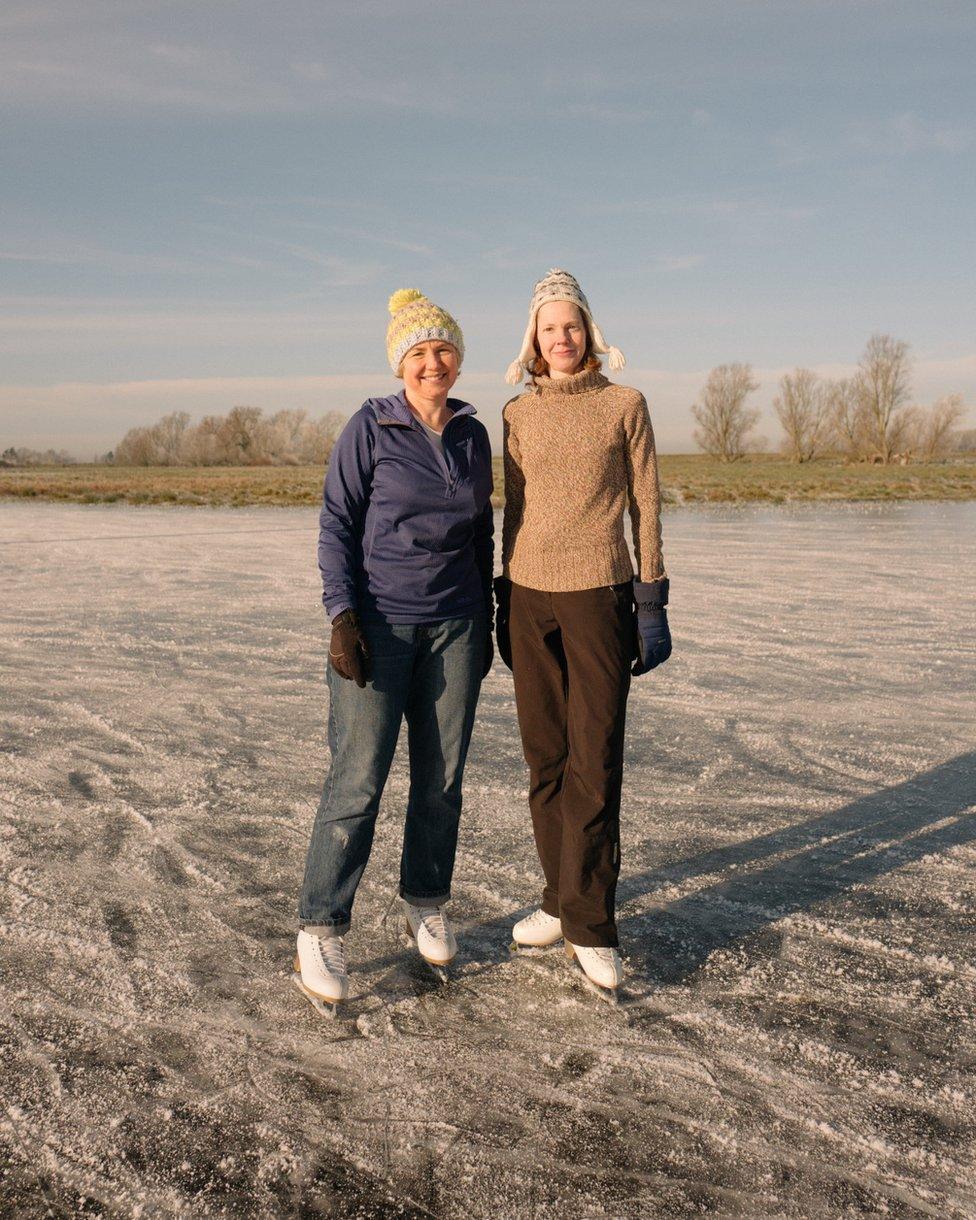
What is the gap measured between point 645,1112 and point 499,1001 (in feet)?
2.00

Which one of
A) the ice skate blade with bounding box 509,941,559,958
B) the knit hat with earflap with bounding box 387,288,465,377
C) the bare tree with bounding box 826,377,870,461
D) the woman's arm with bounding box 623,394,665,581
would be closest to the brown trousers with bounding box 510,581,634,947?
the woman's arm with bounding box 623,394,665,581

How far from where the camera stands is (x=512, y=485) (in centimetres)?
296

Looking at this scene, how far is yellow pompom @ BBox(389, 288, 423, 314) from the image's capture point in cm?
285

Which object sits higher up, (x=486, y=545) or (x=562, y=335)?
(x=562, y=335)

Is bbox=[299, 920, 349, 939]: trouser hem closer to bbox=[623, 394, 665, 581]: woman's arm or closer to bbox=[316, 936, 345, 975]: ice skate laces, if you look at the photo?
bbox=[316, 936, 345, 975]: ice skate laces

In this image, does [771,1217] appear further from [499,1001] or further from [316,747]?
[316,747]

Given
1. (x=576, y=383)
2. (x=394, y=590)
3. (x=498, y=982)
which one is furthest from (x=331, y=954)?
(x=576, y=383)

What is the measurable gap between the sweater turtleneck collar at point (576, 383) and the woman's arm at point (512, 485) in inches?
6.4

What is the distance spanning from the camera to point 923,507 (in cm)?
2447

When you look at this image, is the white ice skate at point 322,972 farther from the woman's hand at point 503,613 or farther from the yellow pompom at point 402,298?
the yellow pompom at point 402,298

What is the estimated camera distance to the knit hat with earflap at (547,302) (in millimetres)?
2791

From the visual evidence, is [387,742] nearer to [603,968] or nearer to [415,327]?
[603,968]

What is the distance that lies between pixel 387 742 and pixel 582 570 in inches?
28.7

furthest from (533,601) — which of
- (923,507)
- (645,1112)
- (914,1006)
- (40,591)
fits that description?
(923,507)
